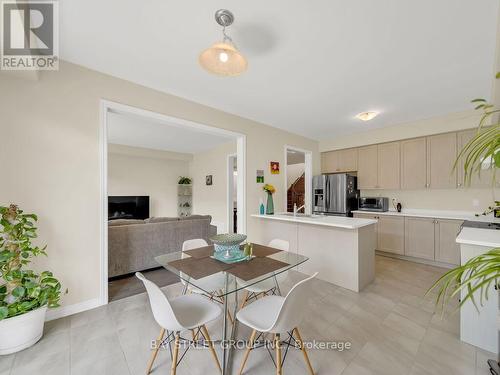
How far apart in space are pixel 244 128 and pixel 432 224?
353 centimetres

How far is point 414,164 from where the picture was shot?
397 cm

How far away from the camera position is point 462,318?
6.12 feet

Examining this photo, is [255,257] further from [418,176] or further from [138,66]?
[418,176]

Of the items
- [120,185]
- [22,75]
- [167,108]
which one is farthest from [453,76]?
[120,185]

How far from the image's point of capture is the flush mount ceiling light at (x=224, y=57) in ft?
5.14

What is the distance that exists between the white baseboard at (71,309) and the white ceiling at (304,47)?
2.50 m

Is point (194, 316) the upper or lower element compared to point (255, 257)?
lower

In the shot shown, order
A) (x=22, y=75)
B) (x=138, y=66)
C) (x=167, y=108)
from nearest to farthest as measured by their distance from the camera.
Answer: (x=22, y=75) → (x=138, y=66) → (x=167, y=108)

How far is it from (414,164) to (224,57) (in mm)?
4016

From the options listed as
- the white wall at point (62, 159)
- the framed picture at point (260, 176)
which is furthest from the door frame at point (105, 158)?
the framed picture at point (260, 176)

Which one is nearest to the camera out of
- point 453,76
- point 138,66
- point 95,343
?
point 95,343

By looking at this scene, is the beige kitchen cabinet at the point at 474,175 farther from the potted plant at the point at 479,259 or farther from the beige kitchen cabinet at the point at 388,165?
the potted plant at the point at 479,259

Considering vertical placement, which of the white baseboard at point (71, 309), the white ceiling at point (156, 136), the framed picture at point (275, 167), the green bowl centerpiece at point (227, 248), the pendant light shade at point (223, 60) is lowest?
the white baseboard at point (71, 309)

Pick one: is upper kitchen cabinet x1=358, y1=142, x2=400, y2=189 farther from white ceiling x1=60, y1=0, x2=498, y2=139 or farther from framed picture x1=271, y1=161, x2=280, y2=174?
framed picture x1=271, y1=161, x2=280, y2=174
